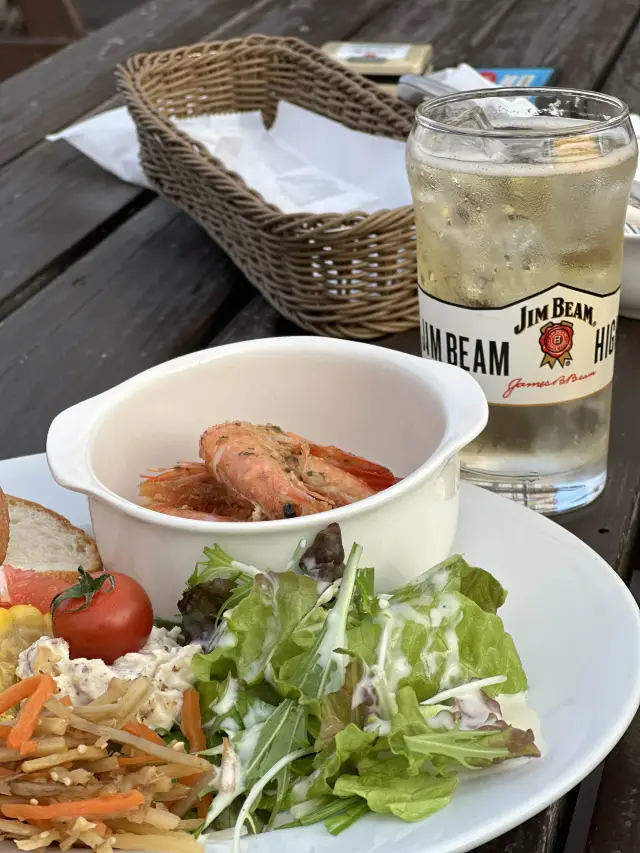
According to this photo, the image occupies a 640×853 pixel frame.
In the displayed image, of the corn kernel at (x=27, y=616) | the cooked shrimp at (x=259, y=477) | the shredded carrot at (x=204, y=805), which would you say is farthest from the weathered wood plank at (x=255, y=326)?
the shredded carrot at (x=204, y=805)

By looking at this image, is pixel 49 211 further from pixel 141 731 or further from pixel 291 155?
pixel 141 731

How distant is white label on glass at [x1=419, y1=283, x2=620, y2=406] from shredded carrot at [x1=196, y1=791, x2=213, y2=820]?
584 millimetres

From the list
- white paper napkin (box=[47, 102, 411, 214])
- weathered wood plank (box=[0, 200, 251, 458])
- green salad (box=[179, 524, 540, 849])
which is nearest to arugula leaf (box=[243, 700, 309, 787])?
green salad (box=[179, 524, 540, 849])

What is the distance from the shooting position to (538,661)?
40.1 inches

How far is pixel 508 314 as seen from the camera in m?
1.19

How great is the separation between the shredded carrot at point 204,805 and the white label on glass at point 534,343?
23.0 inches

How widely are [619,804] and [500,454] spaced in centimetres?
47

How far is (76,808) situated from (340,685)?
253 millimetres

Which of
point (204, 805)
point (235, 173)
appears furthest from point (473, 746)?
point (235, 173)

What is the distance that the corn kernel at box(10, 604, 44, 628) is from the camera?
3.62 feet

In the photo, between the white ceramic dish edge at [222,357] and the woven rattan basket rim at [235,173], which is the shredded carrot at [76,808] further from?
the woven rattan basket rim at [235,173]

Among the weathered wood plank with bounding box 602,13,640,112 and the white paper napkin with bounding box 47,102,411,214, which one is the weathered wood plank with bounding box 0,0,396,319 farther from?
the weathered wood plank with bounding box 602,13,640,112

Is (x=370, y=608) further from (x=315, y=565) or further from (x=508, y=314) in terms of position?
(x=508, y=314)

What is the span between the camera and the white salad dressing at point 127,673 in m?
0.95
